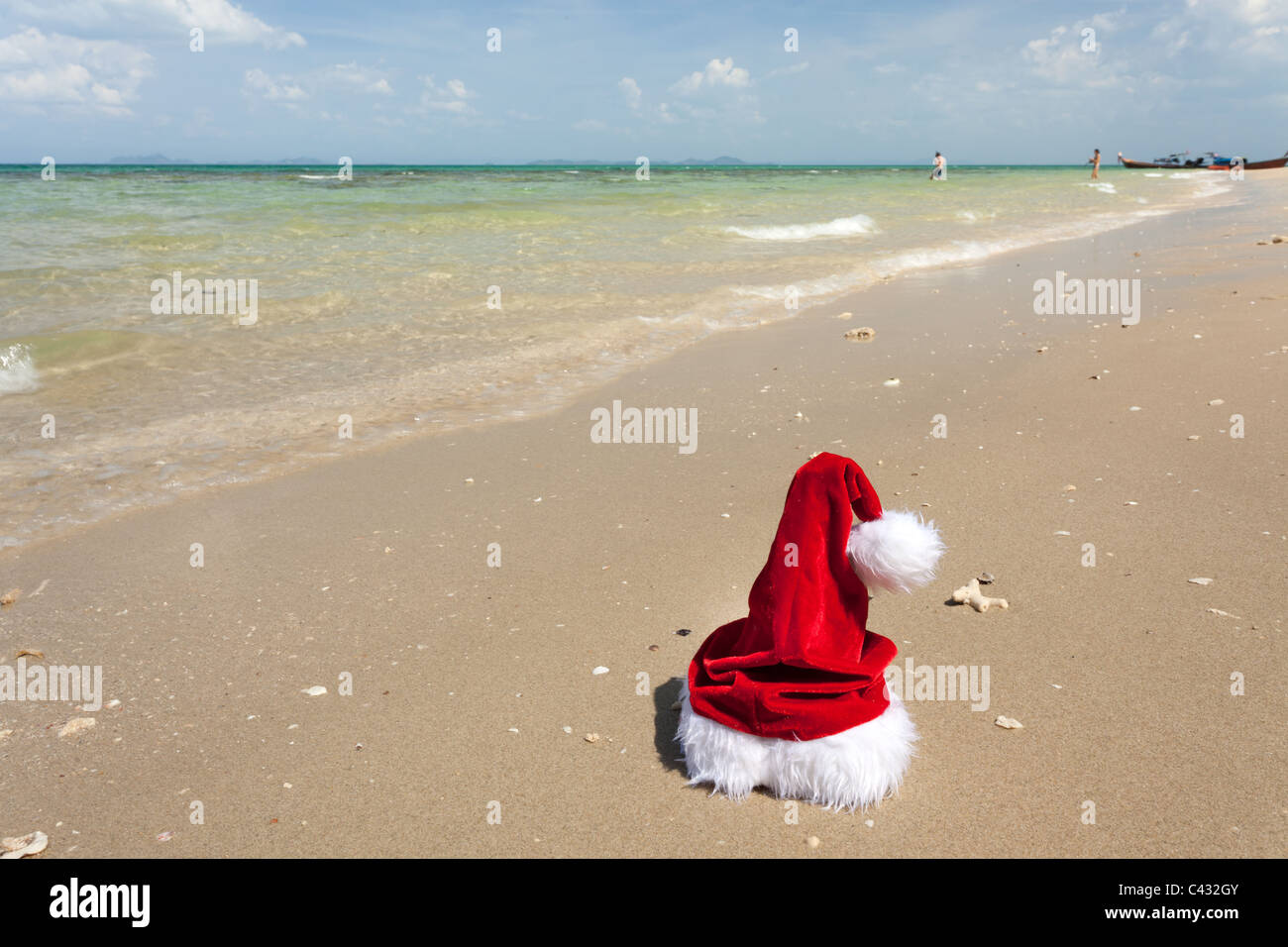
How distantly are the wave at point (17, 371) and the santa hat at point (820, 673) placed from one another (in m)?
6.91

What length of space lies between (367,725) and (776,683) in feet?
4.38

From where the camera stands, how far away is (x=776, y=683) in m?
2.36

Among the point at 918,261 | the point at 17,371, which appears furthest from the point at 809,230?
the point at 17,371

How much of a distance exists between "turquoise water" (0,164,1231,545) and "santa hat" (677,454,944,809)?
12.3 ft

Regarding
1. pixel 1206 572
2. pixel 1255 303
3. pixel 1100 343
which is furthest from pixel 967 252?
pixel 1206 572

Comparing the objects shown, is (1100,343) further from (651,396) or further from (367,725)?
(367,725)

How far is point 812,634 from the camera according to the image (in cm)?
236

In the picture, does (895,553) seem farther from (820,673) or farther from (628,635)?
(628,635)

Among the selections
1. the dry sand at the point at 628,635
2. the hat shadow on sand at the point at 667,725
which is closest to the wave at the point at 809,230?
the dry sand at the point at 628,635

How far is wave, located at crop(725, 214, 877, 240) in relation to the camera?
17812mm

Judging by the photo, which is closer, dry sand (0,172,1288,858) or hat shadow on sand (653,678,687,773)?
dry sand (0,172,1288,858)

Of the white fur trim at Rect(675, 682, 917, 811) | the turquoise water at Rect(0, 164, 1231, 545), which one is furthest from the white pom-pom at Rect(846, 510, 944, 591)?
the turquoise water at Rect(0, 164, 1231, 545)

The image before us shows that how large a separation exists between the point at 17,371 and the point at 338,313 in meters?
3.12

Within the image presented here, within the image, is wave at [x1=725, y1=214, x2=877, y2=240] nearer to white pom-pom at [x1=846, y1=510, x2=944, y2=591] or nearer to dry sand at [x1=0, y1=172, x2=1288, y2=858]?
dry sand at [x1=0, y1=172, x2=1288, y2=858]
